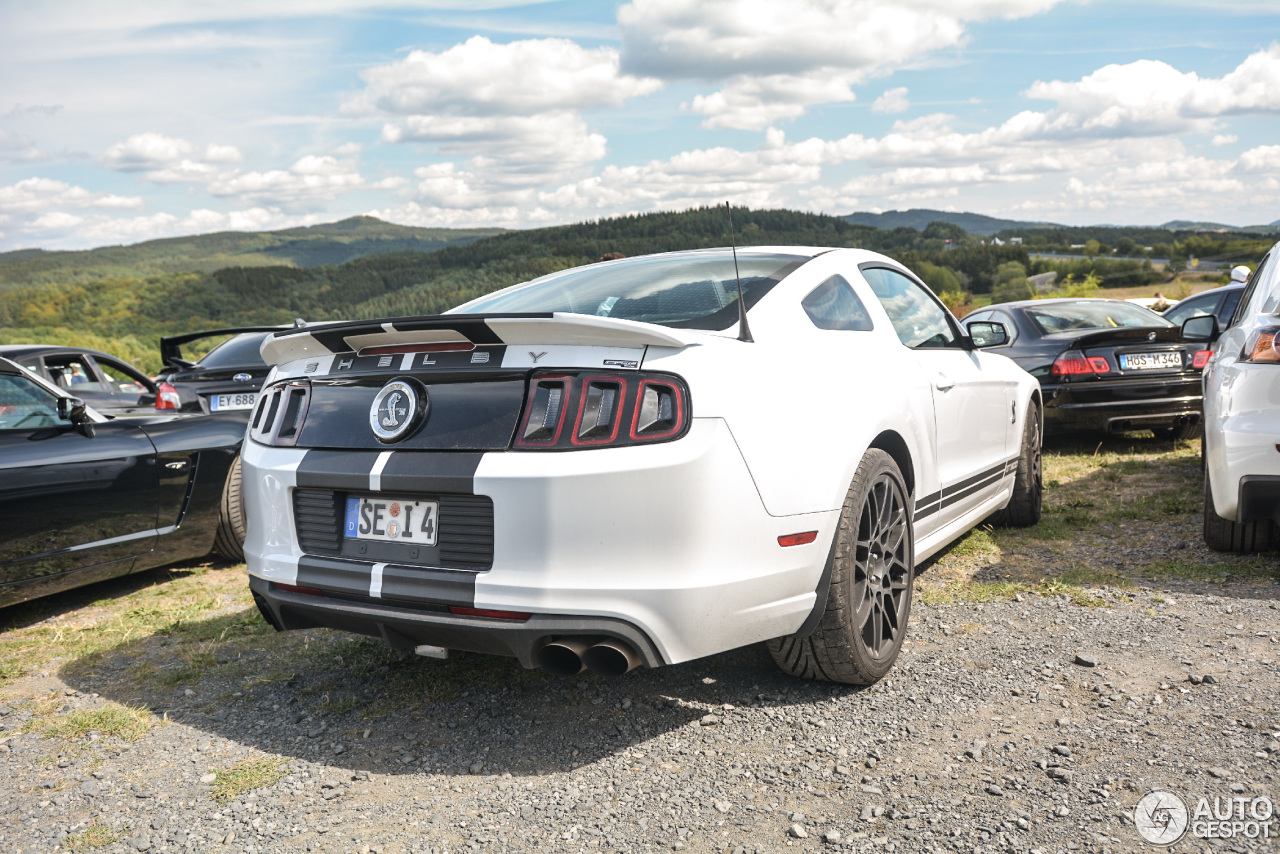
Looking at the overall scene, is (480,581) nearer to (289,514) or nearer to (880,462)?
(289,514)

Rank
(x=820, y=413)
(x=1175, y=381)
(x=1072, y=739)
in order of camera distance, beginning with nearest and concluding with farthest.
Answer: (x=1072, y=739)
(x=820, y=413)
(x=1175, y=381)

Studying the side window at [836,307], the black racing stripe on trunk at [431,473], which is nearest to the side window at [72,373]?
the black racing stripe on trunk at [431,473]

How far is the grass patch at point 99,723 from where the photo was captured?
121 inches

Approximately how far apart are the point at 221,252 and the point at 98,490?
593ft

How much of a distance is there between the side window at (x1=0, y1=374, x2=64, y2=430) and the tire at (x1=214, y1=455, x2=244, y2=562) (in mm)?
955

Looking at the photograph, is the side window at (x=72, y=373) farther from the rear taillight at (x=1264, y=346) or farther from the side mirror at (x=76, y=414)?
the rear taillight at (x=1264, y=346)

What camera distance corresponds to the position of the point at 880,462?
3.14 m

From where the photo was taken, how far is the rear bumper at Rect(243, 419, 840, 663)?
241 cm

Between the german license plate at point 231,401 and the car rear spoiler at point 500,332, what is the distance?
5723mm

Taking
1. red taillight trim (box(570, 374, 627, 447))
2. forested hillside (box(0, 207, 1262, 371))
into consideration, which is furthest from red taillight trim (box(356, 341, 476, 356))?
forested hillside (box(0, 207, 1262, 371))

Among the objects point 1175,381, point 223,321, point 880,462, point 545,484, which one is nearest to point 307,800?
point 545,484

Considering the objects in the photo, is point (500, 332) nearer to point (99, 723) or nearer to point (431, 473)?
point (431, 473)

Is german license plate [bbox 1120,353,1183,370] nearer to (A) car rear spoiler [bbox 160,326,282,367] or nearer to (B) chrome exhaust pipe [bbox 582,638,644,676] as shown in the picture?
(B) chrome exhaust pipe [bbox 582,638,644,676]

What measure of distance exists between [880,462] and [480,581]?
56.6 inches
